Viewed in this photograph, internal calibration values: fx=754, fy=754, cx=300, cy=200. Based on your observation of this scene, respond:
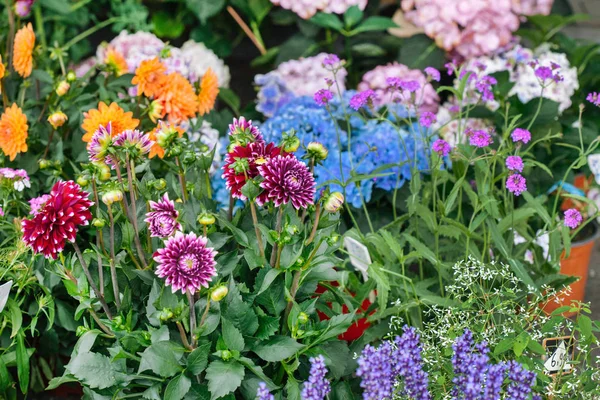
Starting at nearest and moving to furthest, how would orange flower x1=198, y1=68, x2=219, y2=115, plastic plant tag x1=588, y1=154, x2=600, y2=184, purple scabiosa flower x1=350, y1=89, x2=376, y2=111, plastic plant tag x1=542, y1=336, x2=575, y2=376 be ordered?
1. plastic plant tag x1=542, y1=336, x2=575, y2=376
2. purple scabiosa flower x1=350, y1=89, x2=376, y2=111
3. orange flower x1=198, y1=68, x2=219, y2=115
4. plastic plant tag x1=588, y1=154, x2=600, y2=184

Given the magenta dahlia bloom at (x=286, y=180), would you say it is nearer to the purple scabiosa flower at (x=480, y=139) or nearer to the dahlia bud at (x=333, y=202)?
the dahlia bud at (x=333, y=202)

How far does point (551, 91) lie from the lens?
1840 mm

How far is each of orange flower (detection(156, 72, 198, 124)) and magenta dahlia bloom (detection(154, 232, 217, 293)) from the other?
1.86ft

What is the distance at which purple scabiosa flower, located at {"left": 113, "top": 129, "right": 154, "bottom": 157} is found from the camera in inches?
38.7

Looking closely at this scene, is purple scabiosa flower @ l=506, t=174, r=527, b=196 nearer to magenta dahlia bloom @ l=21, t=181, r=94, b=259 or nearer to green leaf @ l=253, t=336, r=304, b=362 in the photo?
green leaf @ l=253, t=336, r=304, b=362

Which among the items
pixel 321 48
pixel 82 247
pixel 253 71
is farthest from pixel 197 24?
pixel 82 247

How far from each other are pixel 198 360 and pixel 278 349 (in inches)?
4.2

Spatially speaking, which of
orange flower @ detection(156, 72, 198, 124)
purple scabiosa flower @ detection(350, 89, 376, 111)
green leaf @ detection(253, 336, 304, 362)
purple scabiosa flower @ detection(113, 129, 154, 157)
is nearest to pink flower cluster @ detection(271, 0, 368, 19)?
orange flower @ detection(156, 72, 198, 124)

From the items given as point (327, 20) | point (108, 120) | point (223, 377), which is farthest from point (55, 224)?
point (327, 20)

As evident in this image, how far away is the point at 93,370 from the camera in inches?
39.5

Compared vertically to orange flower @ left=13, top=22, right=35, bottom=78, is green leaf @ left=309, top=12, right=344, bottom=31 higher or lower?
lower

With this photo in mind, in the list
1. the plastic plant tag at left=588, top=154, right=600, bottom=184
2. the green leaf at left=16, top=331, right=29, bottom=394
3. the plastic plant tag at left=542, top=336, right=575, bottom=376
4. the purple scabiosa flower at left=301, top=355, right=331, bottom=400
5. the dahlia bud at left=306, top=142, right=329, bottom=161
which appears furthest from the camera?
the plastic plant tag at left=588, top=154, right=600, bottom=184

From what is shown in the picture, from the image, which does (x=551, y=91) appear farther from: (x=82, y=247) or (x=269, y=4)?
(x=82, y=247)

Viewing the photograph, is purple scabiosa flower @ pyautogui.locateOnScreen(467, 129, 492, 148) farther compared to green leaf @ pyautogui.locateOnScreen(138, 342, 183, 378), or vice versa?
purple scabiosa flower @ pyautogui.locateOnScreen(467, 129, 492, 148)
